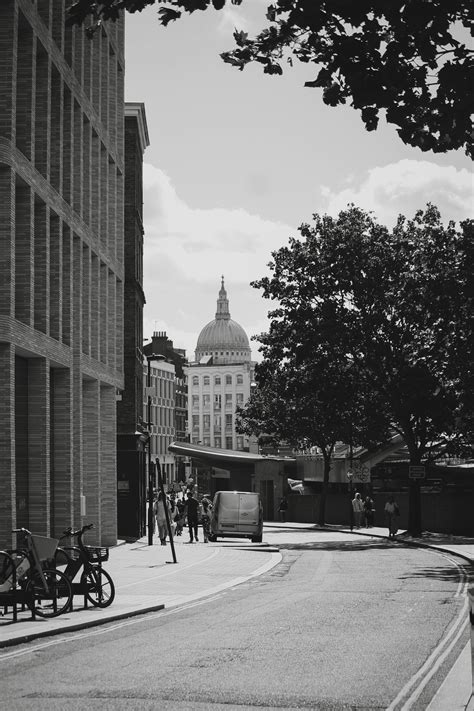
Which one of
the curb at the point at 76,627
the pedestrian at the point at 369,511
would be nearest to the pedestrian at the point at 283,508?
the pedestrian at the point at 369,511

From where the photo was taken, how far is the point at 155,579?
89.8 ft

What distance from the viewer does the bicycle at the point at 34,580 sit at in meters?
17.7

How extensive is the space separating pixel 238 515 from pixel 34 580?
30.0m

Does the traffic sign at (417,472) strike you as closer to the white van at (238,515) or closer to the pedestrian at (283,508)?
the white van at (238,515)

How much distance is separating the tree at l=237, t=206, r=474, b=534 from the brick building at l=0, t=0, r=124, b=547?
697 cm

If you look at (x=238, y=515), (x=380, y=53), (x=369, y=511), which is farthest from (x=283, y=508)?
(x=380, y=53)

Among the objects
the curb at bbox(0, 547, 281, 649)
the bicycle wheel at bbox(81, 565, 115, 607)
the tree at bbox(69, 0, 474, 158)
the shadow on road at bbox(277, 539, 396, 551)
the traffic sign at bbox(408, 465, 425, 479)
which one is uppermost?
the tree at bbox(69, 0, 474, 158)

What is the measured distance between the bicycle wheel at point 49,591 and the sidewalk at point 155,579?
6.0 inches

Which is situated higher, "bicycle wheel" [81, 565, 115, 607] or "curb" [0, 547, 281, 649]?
"bicycle wheel" [81, 565, 115, 607]

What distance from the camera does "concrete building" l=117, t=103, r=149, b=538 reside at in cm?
5141

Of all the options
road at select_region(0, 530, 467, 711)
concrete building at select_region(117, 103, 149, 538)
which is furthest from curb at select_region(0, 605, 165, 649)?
concrete building at select_region(117, 103, 149, 538)

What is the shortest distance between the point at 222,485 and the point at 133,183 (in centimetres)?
4861

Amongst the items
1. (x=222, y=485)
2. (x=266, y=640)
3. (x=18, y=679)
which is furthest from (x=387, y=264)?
(x=222, y=485)

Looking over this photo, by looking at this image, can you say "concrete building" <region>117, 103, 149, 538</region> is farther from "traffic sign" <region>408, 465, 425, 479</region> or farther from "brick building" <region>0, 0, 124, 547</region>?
"traffic sign" <region>408, 465, 425, 479</region>
